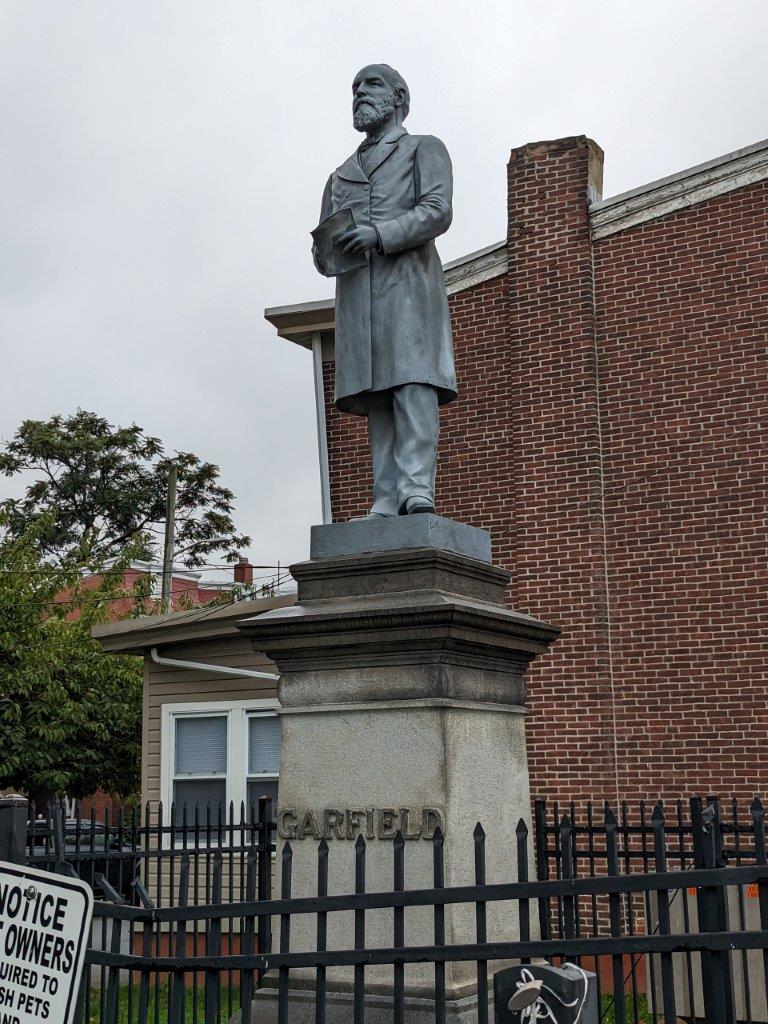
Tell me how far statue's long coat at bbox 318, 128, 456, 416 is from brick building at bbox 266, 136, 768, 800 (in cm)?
634

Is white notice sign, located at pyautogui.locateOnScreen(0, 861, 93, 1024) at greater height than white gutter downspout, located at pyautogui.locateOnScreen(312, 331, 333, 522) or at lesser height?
lesser

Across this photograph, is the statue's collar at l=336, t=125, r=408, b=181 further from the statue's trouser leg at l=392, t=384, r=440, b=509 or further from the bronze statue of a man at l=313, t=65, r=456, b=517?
the statue's trouser leg at l=392, t=384, r=440, b=509

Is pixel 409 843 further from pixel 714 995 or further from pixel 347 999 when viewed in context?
pixel 714 995

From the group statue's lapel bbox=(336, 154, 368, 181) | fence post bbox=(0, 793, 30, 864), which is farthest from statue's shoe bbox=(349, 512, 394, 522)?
fence post bbox=(0, 793, 30, 864)

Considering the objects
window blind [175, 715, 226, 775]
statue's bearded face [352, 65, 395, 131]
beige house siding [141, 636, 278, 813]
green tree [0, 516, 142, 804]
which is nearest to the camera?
statue's bearded face [352, 65, 395, 131]

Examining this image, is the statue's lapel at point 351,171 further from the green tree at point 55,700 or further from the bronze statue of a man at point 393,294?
the green tree at point 55,700

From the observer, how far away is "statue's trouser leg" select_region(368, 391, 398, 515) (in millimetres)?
6203

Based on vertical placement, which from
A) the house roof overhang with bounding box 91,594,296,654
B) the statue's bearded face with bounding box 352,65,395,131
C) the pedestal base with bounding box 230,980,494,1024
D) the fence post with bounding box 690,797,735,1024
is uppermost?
the statue's bearded face with bounding box 352,65,395,131

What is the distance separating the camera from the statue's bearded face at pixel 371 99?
6.36 meters

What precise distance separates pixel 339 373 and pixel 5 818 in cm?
271

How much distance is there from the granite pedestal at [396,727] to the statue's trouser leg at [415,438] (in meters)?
0.25

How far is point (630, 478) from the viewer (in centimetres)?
1247

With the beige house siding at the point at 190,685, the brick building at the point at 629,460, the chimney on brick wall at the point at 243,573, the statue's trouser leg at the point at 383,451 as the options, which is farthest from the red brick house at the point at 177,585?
the statue's trouser leg at the point at 383,451

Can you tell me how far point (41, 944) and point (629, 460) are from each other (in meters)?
9.74
